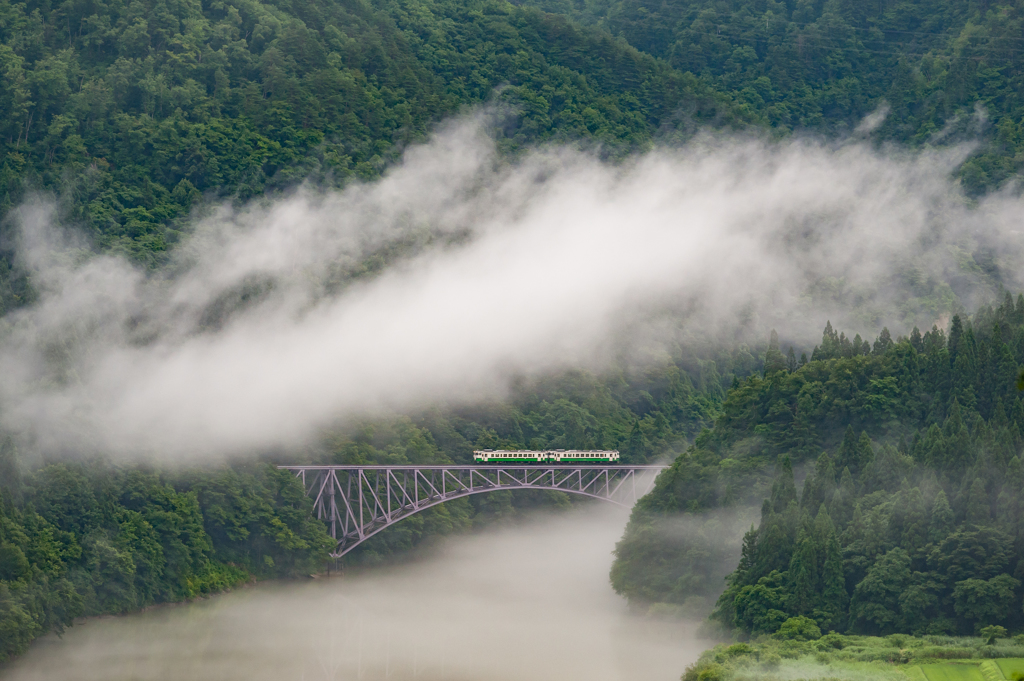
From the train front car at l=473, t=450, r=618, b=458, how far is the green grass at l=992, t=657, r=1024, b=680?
46.2 m

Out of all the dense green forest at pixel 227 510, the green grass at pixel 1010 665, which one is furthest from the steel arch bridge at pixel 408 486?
the green grass at pixel 1010 665

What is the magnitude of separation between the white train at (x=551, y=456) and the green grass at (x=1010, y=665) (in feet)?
152

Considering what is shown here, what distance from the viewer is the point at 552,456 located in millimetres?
131000

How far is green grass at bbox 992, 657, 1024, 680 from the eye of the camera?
84.2 metres

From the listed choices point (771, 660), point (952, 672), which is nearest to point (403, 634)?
point (771, 660)

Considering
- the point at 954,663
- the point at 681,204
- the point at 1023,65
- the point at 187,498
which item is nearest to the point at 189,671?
the point at 187,498

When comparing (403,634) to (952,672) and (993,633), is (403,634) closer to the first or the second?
(993,633)

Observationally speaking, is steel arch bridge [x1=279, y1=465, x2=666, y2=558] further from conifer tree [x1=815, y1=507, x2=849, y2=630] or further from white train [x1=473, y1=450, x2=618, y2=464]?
conifer tree [x1=815, y1=507, x2=849, y2=630]

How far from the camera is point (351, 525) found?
13012 centimetres

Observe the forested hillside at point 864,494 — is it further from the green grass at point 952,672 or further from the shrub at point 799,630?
the green grass at point 952,672

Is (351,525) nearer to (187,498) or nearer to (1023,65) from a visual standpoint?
(187,498)

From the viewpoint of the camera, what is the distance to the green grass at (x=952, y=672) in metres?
84.7

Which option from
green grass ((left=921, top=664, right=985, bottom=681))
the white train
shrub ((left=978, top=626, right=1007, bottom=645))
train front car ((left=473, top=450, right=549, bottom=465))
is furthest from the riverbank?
train front car ((left=473, top=450, right=549, bottom=465))

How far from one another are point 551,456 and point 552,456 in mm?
66
